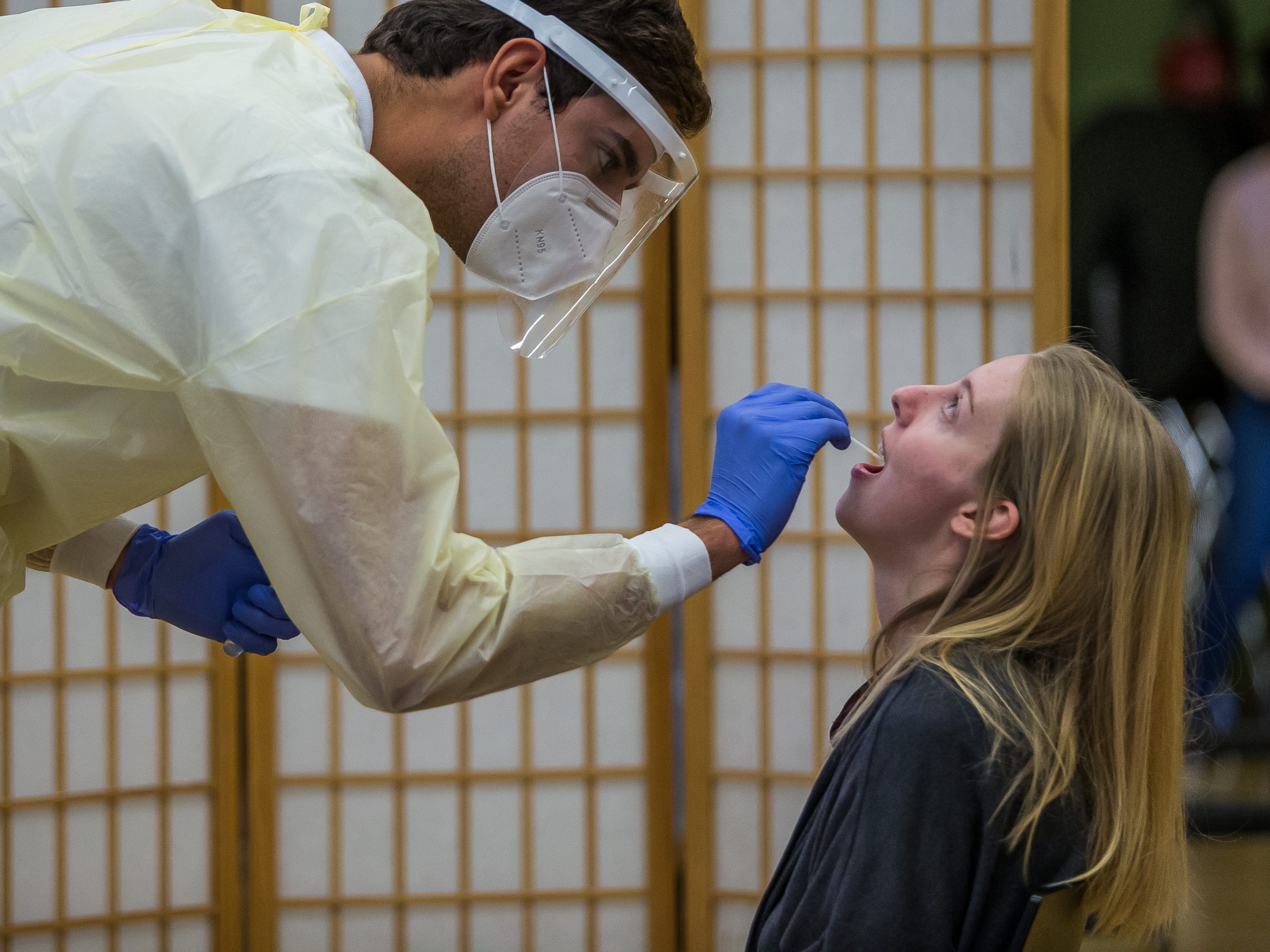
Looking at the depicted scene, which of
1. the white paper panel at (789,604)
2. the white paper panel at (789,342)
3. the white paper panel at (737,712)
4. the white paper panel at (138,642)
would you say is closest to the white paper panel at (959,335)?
the white paper panel at (789,342)

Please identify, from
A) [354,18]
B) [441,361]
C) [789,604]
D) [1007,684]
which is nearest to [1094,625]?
[1007,684]

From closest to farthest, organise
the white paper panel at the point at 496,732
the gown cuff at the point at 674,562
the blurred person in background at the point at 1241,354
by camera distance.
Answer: the gown cuff at the point at 674,562, the white paper panel at the point at 496,732, the blurred person in background at the point at 1241,354

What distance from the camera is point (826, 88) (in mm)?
2238

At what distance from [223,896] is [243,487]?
1.61 meters

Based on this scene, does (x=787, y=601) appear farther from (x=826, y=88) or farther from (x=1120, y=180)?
(x=1120, y=180)

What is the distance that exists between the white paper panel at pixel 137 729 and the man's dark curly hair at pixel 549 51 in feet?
4.67

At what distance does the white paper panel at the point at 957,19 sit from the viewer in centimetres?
221

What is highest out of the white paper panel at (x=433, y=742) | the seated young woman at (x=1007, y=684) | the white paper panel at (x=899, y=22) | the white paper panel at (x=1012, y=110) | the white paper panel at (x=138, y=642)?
the white paper panel at (x=899, y=22)

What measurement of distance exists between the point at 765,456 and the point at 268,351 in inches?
22.2

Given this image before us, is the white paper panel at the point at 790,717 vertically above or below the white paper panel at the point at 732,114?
below

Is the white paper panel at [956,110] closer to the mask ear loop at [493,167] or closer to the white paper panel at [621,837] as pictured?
the mask ear loop at [493,167]

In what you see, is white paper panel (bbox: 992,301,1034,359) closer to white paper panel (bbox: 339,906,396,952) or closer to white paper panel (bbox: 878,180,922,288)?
white paper panel (bbox: 878,180,922,288)

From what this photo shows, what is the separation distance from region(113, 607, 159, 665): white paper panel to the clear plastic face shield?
118 centimetres

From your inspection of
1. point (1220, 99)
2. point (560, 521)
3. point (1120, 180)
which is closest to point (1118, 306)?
point (1120, 180)
